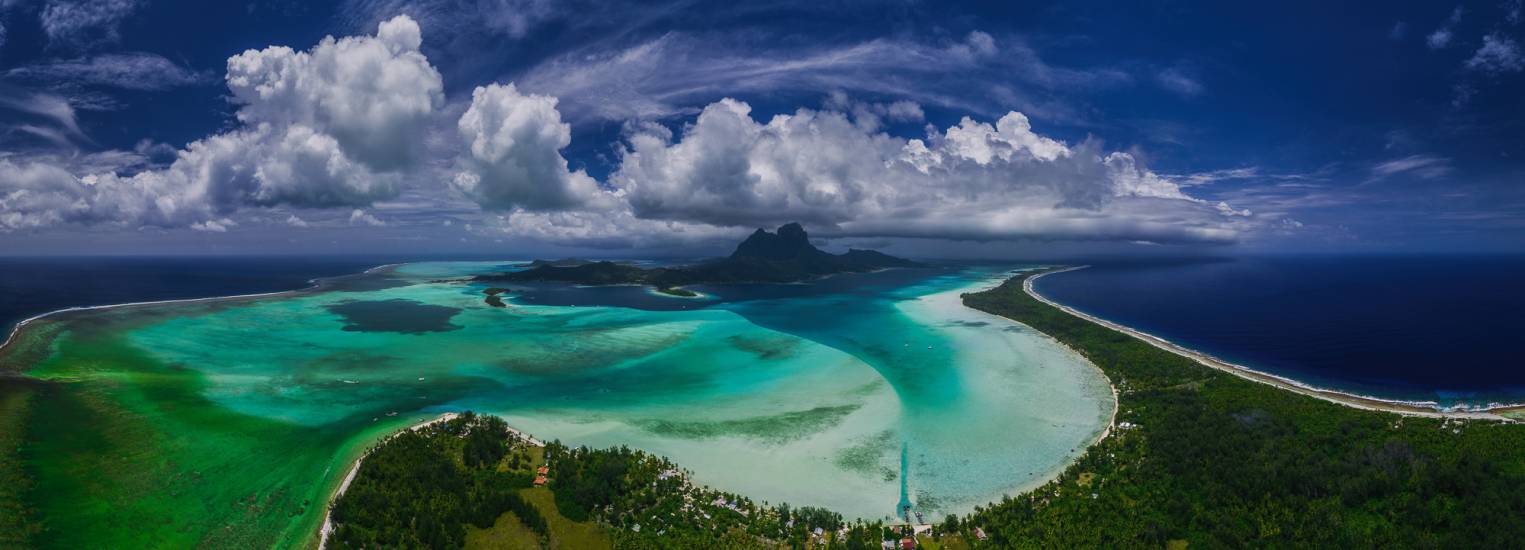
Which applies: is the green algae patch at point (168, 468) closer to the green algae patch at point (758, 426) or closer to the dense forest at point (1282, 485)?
the green algae patch at point (758, 426)

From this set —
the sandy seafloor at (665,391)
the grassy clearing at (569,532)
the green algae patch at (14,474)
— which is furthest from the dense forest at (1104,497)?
the green algae patch at (14,474)

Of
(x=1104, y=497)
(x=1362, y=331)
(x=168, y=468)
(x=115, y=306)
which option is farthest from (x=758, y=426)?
(x=115, y=306)

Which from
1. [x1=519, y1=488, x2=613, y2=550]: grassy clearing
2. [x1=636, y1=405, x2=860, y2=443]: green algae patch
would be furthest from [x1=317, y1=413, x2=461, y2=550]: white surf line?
[x1=636, y1=405, x2=860, y2=443]: green algae patch

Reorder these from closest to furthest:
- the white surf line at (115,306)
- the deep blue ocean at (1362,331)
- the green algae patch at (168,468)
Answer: the green algae patch at (168,468) → the deep blue ocean at (1362,331) → the white surf line at (115,306)

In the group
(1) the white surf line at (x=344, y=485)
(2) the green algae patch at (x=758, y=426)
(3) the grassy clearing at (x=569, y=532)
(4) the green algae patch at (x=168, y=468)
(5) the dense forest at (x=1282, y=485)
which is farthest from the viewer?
(2) the green algae patch at (x=758, y=426)

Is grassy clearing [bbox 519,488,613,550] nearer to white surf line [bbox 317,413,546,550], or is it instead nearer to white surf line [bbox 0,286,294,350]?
white surf line [bbox 317,413,546,550]

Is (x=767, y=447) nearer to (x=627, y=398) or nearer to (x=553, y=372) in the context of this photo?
(x=627, y=398)

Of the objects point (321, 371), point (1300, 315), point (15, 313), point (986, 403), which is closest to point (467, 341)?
point (321, 371)
